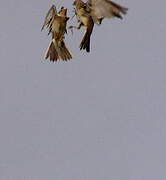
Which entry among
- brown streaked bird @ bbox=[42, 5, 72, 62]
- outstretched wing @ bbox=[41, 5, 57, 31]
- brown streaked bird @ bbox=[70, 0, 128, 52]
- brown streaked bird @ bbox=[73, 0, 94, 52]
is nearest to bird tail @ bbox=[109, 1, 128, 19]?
brown streaked bird @ bbox=[70, 0, 128, 52]

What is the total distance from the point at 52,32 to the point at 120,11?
122 cm

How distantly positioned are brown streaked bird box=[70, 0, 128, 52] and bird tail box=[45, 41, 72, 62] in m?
0.38

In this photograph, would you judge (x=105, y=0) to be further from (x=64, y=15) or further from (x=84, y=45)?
(x=64, y=15)

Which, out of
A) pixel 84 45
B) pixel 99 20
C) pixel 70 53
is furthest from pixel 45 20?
pixel 99 20

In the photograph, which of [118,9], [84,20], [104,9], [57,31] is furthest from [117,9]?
[57,31]

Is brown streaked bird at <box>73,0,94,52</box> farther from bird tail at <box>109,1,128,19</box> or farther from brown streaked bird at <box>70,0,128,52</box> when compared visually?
bird tail at <box>109,1,128,19</box>

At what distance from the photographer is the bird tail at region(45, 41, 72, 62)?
4.05m

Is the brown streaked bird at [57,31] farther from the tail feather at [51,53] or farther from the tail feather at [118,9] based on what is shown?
the tail feather at [118,9]

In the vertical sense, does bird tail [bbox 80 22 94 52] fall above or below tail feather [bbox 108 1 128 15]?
below

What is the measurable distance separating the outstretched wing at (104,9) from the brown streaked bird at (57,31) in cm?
61

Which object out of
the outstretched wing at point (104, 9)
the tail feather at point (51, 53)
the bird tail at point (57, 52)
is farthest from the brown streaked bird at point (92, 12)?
the tail feather at point (51, 53)

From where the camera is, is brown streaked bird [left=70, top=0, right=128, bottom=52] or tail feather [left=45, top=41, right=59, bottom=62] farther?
tail feather [left=45, top=41, right=59, bottom=62]

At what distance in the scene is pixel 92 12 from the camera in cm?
338

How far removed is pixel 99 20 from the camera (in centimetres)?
330
